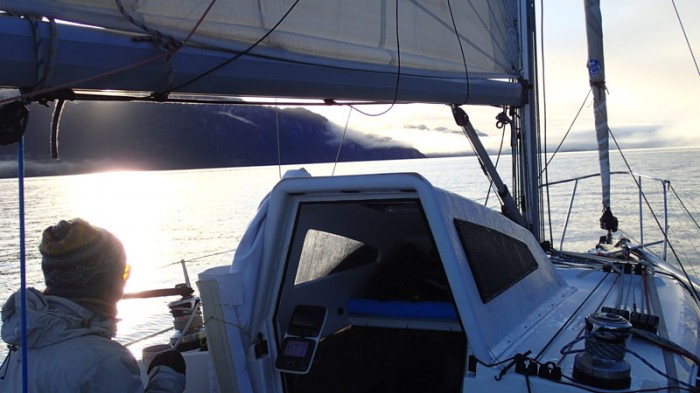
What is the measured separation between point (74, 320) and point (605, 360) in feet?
6.23

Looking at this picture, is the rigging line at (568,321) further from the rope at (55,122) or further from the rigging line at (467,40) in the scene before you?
the rope at (55,122)

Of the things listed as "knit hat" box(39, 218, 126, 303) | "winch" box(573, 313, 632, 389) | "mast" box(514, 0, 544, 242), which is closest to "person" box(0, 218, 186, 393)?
"knit hat" box(39, 218, 126, 303)

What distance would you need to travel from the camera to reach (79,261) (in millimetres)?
1894

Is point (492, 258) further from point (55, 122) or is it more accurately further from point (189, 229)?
point (189, 229)

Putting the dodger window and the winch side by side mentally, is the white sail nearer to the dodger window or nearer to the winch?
the dodger window

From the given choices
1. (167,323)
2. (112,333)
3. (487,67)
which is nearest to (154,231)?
(167,323)

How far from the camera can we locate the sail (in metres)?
2.26

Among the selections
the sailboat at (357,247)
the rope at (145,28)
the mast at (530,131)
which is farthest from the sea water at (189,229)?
the rope at (145,28)

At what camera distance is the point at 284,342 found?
2898mm

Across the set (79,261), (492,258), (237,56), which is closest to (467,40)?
(492,258)

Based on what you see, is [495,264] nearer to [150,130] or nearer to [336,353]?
[336,353]

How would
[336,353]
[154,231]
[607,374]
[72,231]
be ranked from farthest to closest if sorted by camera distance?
[154,231]
[336,353]
[607,374]
[72,231]

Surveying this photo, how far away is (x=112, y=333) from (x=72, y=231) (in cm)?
34

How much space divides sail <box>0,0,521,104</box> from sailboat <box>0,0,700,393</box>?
0.03 feet
